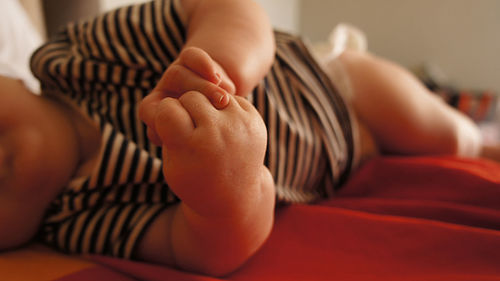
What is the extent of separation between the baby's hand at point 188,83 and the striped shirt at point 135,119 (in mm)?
143

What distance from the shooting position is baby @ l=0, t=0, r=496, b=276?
0.26 metres

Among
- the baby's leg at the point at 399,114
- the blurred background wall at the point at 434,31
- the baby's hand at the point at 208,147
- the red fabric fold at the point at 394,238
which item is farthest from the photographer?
the blurred background wall at the point at 434,31

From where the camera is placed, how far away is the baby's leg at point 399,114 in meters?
0.66

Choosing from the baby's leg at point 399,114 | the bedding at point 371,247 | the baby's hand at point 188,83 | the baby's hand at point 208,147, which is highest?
the baby's hand at point 188,83

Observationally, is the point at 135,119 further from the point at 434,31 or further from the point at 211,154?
the point at 434,31

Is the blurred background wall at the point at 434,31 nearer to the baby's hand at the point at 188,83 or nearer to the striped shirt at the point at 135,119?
the striped shirt at the point at 135,119

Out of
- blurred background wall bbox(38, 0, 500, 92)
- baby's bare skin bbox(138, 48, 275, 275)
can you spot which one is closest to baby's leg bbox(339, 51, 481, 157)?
baby's bare skin bbox(138, 48, 275, 275)

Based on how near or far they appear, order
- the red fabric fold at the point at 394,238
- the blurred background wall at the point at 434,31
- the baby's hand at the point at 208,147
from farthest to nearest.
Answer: the blurred background wall at the point at 434,31, the red fabric fold at the point at 394,238, the baby's hand at the point at 208,147

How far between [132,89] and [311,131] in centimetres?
26

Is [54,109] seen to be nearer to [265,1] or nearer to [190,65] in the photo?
[190,65]

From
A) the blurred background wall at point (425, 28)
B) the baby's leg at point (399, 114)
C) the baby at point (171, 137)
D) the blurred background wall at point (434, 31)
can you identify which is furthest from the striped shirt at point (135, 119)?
the blurred background wall at point (434, 31)

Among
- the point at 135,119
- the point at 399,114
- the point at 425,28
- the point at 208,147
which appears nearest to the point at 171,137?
the point at 208,147

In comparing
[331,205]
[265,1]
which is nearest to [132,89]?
[331,205]

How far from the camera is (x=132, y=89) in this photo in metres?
0.47
